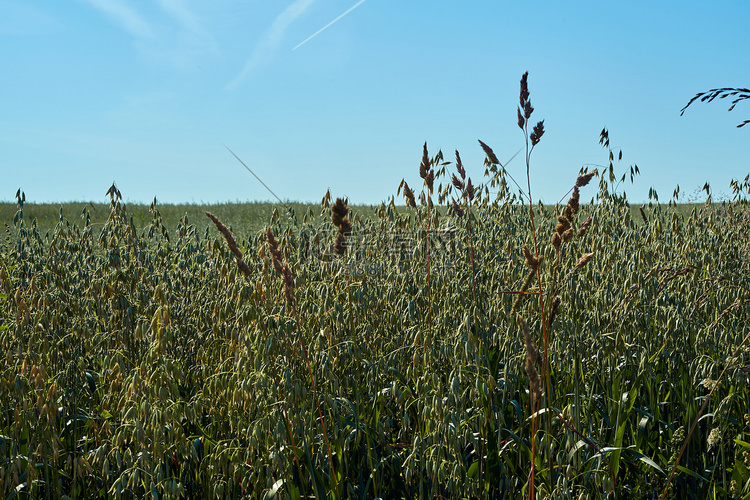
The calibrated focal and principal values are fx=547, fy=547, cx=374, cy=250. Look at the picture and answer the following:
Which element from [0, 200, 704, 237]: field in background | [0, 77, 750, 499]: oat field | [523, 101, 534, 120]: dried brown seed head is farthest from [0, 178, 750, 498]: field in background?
[0, 200, 704, 237]: field in background

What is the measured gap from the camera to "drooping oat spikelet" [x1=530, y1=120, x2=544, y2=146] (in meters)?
1.96

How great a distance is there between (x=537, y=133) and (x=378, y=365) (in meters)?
1.40

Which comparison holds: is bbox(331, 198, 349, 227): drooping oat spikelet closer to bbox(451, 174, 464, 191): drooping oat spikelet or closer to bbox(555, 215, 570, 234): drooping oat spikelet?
bbox(555, 215, 570, 234): drooping oat spikelet

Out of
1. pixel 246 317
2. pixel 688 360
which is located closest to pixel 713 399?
pixel 688 360

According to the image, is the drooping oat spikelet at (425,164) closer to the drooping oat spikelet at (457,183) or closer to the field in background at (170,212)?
the drooping oat spikelet at (457,183)

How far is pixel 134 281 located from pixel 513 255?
273cm

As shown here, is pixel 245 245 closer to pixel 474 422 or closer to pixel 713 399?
pixel 474 422

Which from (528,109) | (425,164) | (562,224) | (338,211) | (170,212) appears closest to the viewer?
(562,224)

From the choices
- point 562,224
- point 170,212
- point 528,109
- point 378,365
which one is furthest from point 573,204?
point 170,212

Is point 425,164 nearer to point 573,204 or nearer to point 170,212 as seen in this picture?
point 573,204

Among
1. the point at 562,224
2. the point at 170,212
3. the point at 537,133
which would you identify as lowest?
the point at 562,224

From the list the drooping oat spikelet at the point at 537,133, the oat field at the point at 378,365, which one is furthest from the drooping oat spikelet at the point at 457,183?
the drooping oat spikelet at the point at 537,133

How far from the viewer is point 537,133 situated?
1976 millimetres

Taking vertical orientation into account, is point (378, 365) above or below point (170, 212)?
below
